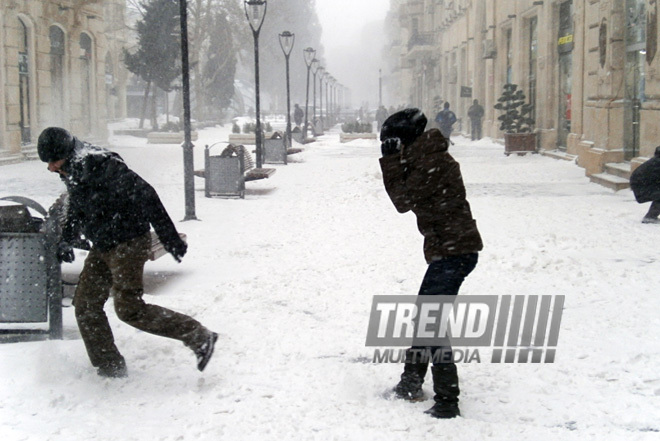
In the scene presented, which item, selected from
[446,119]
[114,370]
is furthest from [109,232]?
[446,119]

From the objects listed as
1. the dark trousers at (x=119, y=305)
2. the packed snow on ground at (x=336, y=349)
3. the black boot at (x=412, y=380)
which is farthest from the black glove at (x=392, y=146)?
the dark trousers at (x=119, y=305)

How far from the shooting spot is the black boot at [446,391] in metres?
4.20

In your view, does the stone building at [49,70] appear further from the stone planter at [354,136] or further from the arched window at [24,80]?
the stone planter at [354,136]

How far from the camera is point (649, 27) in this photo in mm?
13375

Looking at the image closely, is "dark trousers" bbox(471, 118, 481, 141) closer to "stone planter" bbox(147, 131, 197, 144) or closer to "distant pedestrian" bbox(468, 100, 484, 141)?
"distant pedestrian" bbox(468, 100, 484, 141)

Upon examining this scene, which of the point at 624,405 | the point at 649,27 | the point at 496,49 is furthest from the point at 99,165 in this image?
the point at 496,49

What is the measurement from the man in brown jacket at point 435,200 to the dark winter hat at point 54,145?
181 centimetres

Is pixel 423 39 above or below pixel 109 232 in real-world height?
above

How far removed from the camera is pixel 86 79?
3102 centimetres

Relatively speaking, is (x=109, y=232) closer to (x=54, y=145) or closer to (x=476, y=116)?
(x=54, y=145)

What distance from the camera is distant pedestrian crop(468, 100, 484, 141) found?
32562 mm

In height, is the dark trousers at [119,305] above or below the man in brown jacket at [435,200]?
below

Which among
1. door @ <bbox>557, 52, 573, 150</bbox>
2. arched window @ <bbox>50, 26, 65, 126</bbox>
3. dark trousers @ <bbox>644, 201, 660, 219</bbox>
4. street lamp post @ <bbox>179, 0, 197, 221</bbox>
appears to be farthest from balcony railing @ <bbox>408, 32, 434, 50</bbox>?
dark trousers @ <bbox>644, 201, 660, 219</bbox>

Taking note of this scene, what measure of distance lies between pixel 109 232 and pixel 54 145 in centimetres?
58
